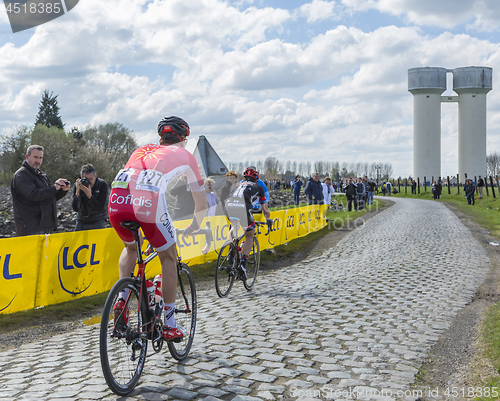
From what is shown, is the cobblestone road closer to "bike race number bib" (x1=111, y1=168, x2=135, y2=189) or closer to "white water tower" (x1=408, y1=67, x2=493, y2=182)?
"bike race number bib" (x1=111, y1=168, x2=135, y2=189)

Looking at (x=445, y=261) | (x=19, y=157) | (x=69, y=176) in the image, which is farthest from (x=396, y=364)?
(x=19, y=157)

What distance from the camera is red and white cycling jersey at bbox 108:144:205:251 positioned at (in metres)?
3.99

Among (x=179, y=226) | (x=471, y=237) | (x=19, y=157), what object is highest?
(x=19, y=157)

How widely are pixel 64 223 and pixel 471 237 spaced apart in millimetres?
20066

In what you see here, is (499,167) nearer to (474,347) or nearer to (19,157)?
(19,157)

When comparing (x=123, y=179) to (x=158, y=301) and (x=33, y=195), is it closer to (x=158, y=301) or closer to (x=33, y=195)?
(x=158, y=301)

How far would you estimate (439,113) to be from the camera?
85.6 m

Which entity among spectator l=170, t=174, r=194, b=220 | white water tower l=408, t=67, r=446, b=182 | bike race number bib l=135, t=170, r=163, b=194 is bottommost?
spectator l=170, t=174, r=194, b=220

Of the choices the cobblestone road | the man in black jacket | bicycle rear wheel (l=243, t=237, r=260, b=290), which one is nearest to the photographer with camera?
the man in black jacket

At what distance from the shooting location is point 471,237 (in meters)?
17.6

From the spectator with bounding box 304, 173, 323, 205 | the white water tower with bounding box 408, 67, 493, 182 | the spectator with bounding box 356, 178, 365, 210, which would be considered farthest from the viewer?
the white water tower with bounding box 408, 67, 493, 182

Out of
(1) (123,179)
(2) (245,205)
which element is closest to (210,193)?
(2) (245,205)

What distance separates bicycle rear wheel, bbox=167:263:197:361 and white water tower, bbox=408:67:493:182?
87.7 meters

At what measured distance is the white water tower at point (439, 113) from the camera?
8469 cm
